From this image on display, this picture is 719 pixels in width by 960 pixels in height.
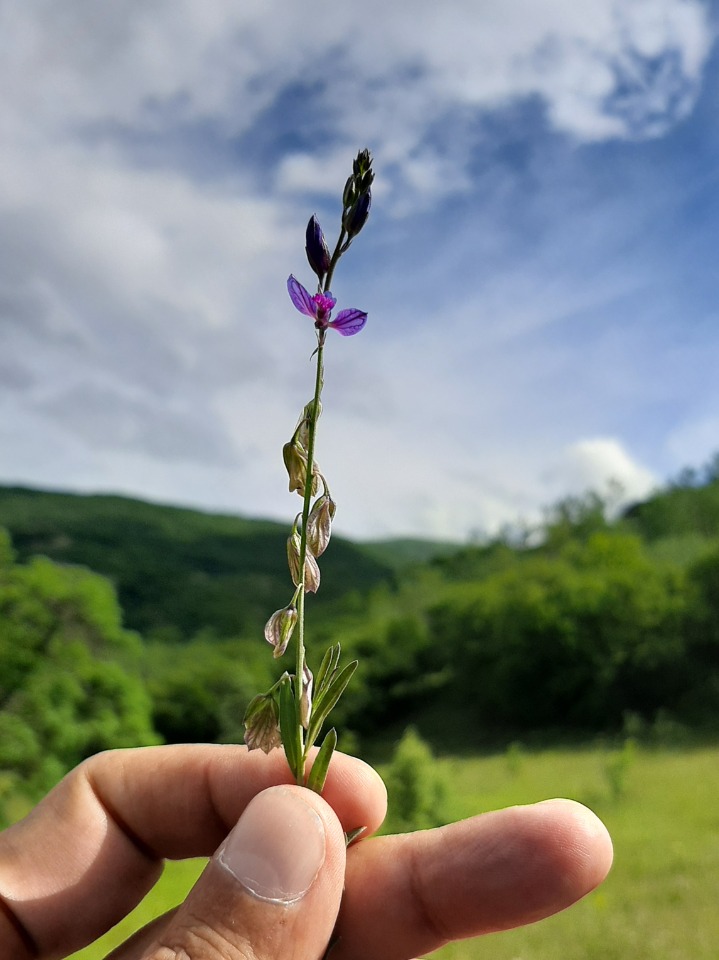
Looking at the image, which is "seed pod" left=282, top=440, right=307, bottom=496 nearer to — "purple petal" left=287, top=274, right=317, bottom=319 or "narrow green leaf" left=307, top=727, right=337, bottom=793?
"purple petal" left=287, top=274, right=317, bottom=319

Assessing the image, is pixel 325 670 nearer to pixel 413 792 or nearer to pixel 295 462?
pixel 295 462

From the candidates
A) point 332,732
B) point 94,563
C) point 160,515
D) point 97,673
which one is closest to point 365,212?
point 332,732

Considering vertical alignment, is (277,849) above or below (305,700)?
below

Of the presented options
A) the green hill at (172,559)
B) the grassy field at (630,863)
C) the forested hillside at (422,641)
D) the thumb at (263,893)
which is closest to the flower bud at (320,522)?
the thumb at (263,893)

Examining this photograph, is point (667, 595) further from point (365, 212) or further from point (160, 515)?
point (160, 515)

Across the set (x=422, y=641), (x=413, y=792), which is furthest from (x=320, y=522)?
(x=422, y=641)

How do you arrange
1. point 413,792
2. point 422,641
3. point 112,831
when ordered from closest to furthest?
point 112,831 < point 413,792 < point 422,641

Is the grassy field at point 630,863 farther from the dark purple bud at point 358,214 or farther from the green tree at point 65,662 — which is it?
the dark purple bud at point 358,214
